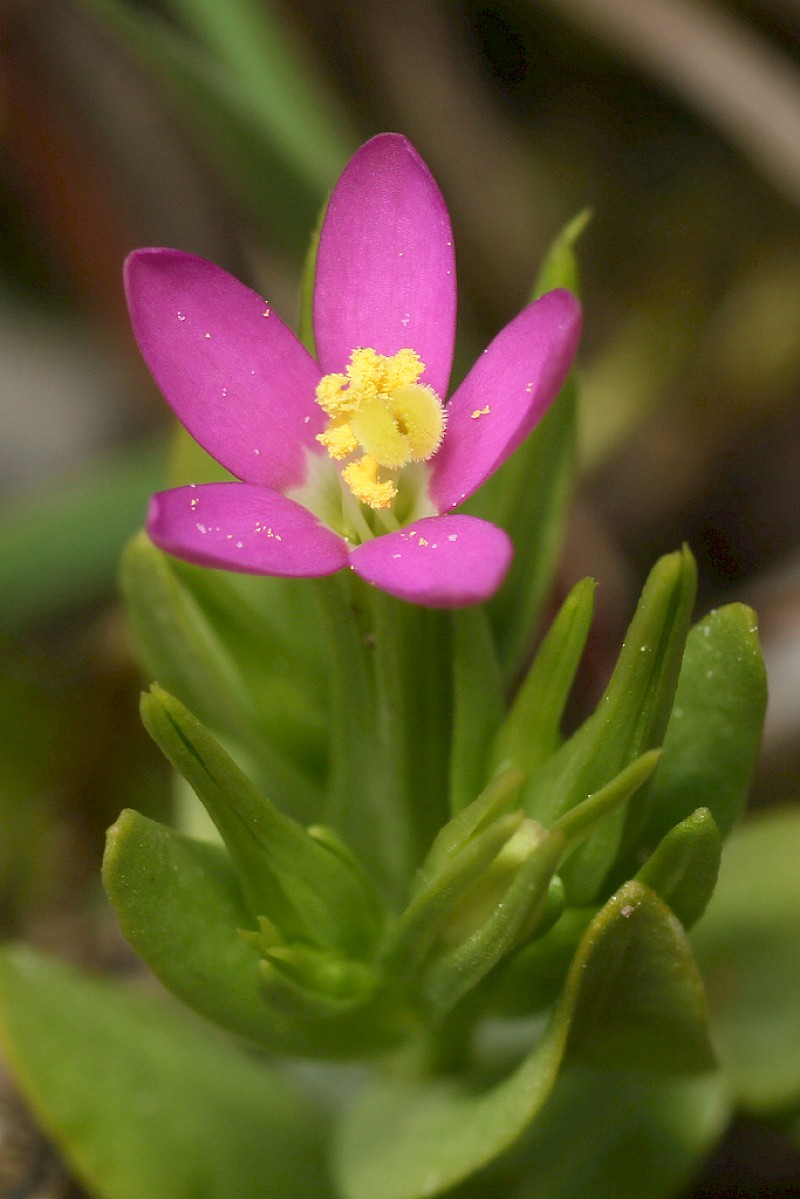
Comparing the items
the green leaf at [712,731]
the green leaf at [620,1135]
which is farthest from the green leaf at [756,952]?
the green leaf at [712,731]

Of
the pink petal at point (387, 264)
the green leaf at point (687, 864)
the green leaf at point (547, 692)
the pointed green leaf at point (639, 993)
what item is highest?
the pink petal at point (387, 264)

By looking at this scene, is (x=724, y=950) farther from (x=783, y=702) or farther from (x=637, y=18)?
(x=637, y=18)

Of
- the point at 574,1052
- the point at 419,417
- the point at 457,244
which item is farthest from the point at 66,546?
the point at 574,1052

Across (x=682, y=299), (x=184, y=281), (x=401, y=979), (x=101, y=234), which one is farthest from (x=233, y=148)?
(x=401, y=979)

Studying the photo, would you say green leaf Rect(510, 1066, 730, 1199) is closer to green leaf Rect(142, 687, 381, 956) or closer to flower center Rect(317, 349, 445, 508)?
green leaf Rect(142, 687, 381, 956)

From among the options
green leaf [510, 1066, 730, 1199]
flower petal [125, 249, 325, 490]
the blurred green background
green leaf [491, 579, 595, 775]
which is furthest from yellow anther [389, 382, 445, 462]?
the blurred green background

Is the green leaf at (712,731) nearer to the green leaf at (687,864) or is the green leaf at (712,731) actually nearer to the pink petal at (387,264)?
the green leaf at (687,864)
